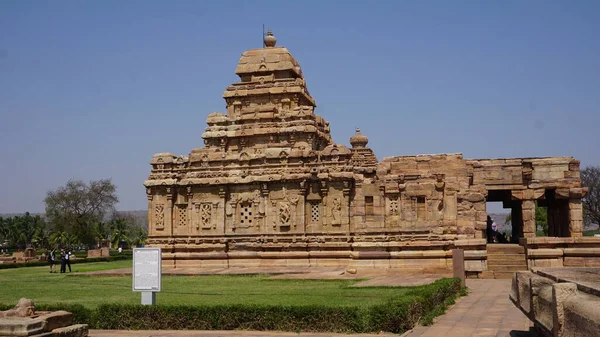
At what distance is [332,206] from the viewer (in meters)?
29.6

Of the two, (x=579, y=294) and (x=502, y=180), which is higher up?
(x=502, y=180)

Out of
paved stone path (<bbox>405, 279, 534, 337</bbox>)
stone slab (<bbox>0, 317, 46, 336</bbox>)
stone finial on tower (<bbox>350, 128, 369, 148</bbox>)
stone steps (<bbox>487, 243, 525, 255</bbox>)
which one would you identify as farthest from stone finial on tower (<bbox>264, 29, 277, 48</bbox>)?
stone slab (<bbox>0, 317, 46, 336</bbox>)

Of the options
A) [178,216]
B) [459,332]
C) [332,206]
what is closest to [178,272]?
[178,216]

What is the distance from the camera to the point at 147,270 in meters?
13.9

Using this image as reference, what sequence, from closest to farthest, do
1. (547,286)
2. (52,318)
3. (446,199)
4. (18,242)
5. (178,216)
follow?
(547,286) < (52,318) < (446,199) < (178,216) < (18,242)

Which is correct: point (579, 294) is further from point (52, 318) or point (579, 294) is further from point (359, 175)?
point (359, 175)

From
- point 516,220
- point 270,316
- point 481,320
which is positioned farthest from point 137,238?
point 481,320

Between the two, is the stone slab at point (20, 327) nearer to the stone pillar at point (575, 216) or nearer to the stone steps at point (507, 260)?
the stone steps at point (507, 260)

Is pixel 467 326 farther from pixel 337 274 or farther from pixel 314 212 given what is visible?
pixel 314 212

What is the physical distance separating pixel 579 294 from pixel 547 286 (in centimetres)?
126

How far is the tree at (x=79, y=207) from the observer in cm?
7100

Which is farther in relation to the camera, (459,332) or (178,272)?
(178,272)

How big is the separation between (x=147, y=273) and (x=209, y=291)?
215 inches

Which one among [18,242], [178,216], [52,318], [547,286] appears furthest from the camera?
[18,242]
